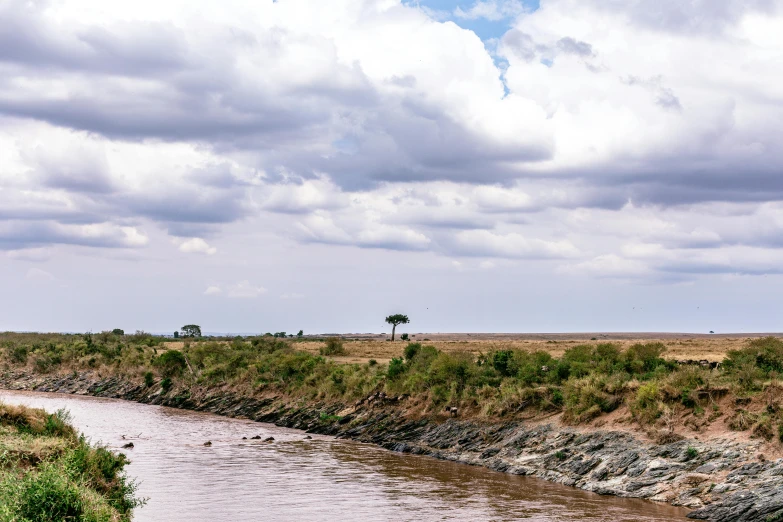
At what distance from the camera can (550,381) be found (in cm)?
3756

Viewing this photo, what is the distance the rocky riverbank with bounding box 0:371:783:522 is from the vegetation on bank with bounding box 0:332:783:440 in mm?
1086

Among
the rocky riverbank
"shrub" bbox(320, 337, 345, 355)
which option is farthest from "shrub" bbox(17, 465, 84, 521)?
"shrub" bbox(320, 337, 345, 355)

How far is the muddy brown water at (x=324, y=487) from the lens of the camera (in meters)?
24.5

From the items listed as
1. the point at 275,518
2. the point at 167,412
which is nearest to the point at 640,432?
the point at 275,518

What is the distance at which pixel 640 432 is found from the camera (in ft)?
98.5

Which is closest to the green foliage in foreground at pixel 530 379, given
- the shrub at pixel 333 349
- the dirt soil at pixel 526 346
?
the dirt soil at pixel 526 346

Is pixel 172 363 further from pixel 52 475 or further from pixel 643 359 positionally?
pixel 52 475

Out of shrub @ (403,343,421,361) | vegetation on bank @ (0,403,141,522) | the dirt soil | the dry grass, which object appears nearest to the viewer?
vegetation on bank @ (0,403,141,522)

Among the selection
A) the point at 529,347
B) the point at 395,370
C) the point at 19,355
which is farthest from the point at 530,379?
the point at 19,355

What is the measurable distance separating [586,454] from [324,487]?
1058cm

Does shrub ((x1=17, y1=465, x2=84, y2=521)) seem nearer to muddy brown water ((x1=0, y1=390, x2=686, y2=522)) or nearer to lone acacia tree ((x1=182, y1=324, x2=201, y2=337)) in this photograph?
muddy brown water ((x1=0, y1=390, x2=686, y2=522))

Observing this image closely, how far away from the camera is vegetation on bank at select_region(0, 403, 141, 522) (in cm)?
1523

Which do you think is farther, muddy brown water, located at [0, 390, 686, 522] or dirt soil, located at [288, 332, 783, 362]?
dirt soil, located at [288, 332, 783, 362]

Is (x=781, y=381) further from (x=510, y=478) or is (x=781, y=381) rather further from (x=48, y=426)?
(x=48, y=426)
